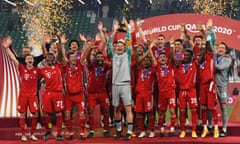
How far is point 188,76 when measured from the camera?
21.8ft

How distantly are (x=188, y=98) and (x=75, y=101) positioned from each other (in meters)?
1.69

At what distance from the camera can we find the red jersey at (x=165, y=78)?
21.9ft

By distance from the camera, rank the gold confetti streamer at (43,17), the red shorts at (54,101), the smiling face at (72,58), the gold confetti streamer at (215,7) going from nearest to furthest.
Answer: the red shorts at (54,101) → the smiling face at (72,58) → the gold confetti streamer at (43,17) → the gold confetti streamer at (215,7)

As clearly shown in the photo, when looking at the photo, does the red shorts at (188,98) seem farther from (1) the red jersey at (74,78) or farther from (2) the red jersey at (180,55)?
(1) the red jersey at (74,78)

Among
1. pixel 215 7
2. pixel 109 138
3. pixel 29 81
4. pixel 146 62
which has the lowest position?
pixel 109 138

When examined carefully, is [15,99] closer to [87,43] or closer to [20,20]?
[87,43]

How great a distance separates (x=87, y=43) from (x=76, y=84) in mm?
640

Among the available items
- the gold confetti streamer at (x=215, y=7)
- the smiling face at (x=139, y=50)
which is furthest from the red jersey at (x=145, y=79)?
the gold confetti streamer at (x=215, y=7)

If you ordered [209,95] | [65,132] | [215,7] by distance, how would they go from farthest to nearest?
[215,7]
[65,132]
[209,95]

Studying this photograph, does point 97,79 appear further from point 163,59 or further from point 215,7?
point 215,7

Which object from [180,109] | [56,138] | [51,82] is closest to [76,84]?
[51,82]

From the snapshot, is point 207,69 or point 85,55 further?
point 85,55

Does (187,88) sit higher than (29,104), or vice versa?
(187,88)

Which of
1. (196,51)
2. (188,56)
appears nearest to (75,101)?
(188,56)
